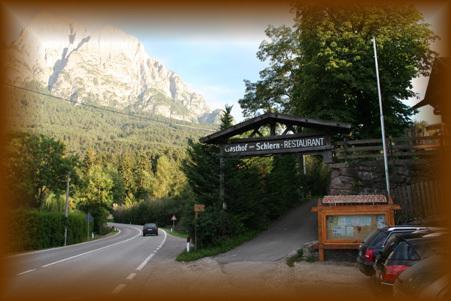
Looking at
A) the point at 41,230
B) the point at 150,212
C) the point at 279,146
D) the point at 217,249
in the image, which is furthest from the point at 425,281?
the point at 150,212

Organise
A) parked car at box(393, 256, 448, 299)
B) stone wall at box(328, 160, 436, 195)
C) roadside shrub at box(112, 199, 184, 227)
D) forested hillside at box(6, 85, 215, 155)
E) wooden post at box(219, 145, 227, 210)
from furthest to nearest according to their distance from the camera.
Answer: forested hillside at box(6, 85, 215, 155) → roadside shrub at box(112, 199, 184, 227) → wooden post at box(219, 145, 227, 210) → stone wall at box(328, 160, 436, 195) → parked car at box(393, 256, 448, 299)

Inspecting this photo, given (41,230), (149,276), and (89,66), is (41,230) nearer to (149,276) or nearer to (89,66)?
(89,66)

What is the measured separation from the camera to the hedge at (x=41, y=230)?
2956 centimetres

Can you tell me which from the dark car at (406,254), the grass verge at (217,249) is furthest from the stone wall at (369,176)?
the dark car at (406,254)

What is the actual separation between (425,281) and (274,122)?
53.0ft

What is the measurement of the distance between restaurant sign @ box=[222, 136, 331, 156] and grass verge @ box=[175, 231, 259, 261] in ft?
13.1

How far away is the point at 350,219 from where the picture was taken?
1456 cm

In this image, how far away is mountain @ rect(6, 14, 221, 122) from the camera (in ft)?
16.6

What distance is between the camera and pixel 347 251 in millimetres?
14617

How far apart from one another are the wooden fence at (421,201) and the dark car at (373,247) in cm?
418

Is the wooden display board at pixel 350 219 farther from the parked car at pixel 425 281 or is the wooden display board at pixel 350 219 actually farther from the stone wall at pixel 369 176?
the parked car at pixel 425 281

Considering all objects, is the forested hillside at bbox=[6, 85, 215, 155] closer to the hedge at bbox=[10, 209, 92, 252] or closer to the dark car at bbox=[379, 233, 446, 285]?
the hedge at bbox=[10, 209, 92, 252]

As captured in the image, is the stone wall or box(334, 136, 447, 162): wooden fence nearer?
box(334, 136, 447, 162): wooden fence

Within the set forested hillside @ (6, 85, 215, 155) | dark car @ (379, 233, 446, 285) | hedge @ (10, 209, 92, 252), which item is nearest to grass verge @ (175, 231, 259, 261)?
dark car @ (379, 233, 446, 285)
